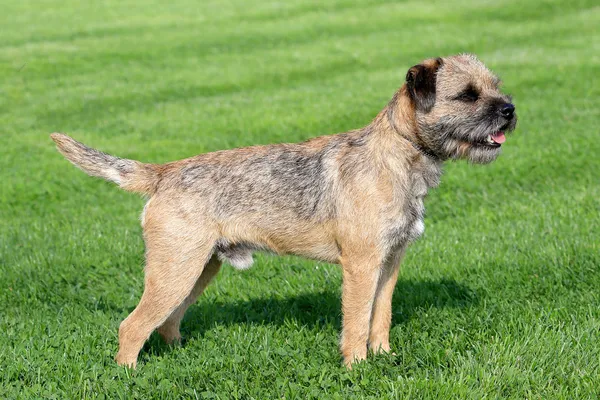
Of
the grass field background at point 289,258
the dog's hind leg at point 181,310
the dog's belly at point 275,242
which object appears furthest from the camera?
the dog's hind leg at point 181,310

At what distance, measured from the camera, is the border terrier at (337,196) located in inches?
208

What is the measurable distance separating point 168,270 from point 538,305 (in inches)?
115

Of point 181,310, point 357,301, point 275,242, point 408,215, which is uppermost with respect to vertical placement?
point 408,215

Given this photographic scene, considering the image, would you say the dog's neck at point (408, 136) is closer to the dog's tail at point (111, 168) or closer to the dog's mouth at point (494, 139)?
the dog's mouth at point (494, 139)

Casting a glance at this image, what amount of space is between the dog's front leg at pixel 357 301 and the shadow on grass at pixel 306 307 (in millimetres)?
745

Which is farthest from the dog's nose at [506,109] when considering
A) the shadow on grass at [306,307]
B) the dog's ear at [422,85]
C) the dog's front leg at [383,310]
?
the shadow on grass at [306,307]

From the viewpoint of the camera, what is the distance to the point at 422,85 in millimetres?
5262

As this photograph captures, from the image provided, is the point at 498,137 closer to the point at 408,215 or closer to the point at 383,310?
the point at 408,215

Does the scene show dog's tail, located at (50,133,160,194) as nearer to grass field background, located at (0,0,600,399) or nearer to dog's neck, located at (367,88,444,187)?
grass field background, located at (0,0,600,399)

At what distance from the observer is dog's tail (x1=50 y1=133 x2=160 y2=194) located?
5.69m

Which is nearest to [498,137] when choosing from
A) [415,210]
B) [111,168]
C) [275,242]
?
[415,210]

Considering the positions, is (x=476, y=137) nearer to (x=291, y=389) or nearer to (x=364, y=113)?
(x=291, y=389)

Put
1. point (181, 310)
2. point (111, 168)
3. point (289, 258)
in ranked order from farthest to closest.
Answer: point (289, 258)
point (181, 310)
point (111, 168)

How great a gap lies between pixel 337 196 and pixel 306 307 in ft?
5.02
